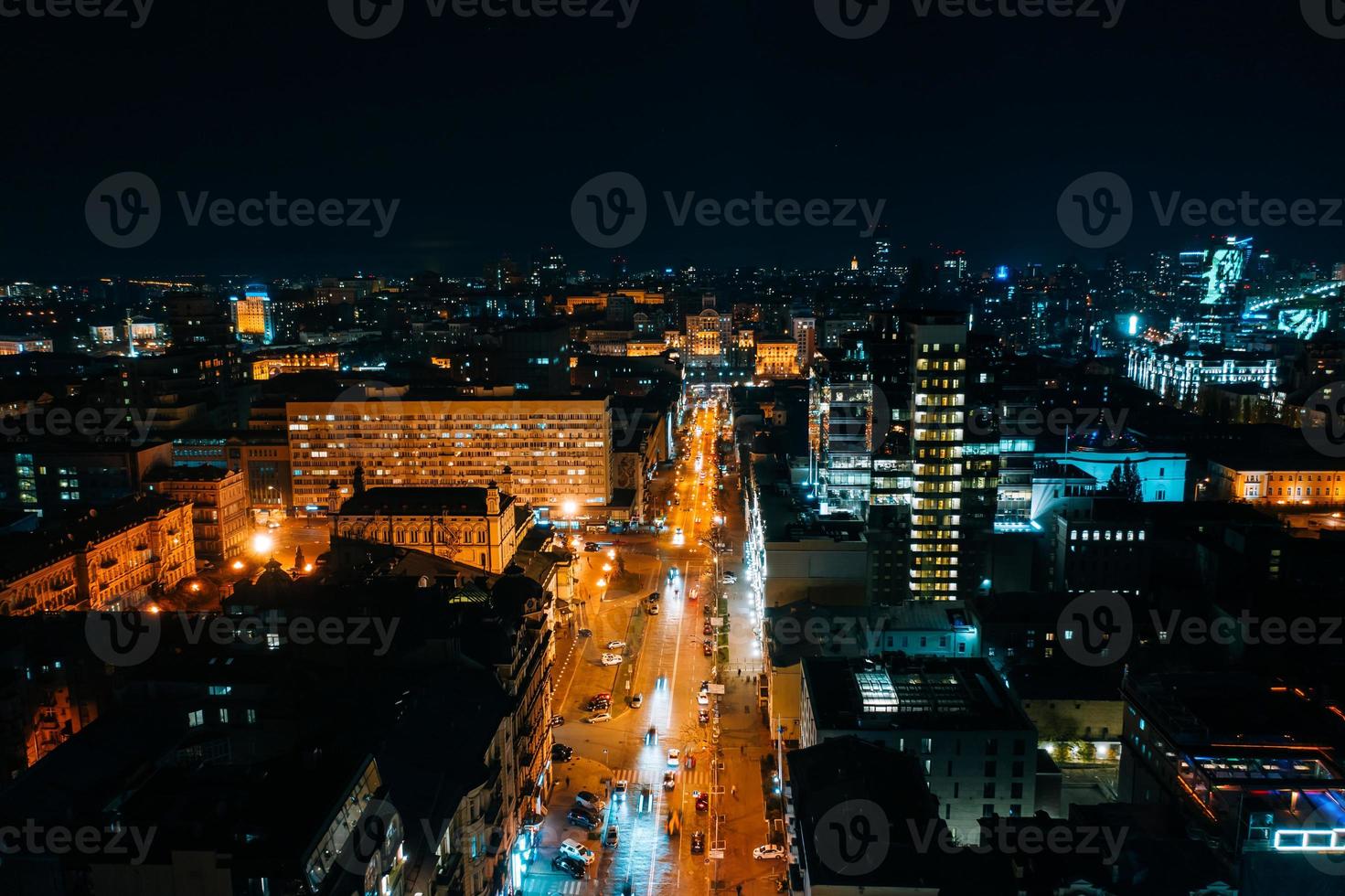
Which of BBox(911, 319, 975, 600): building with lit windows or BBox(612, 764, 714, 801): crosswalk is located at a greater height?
BBox(911, 319, 975, 600): building with lit windows

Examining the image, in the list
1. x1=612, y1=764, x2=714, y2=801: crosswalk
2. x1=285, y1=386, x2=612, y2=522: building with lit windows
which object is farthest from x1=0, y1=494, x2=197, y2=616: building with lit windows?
x1=612, y1=764, x2=714, y2=801: crosswalk

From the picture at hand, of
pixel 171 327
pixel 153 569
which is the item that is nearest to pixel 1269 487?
pixel 153 569

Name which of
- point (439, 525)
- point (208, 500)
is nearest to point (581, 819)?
point (439, 525)

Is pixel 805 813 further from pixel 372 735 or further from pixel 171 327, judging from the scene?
pixel 171 327

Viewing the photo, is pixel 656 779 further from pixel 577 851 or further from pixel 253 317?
pixel 253 317

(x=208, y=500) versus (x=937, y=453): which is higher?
(x=937, y=453)

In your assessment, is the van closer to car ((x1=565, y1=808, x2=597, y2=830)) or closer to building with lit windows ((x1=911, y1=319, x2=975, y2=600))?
car ((x1=565, y1=808, x2=597, y2=830))

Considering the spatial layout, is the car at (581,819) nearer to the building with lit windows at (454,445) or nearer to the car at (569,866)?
the car at (569,866)
